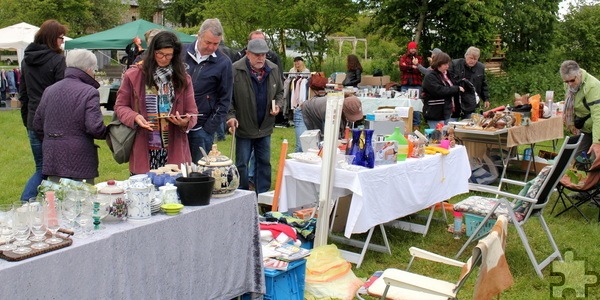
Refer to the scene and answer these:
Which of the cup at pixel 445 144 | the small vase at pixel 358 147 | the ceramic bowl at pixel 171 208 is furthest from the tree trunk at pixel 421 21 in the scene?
the ceramic bowl at pixel 171 208

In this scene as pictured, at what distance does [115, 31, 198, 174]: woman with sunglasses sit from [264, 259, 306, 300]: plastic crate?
962mm

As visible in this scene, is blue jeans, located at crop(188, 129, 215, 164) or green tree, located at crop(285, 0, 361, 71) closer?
blue jeans, located at crop(188, 129, 215, 164)

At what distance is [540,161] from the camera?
24.5ft

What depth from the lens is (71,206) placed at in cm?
253

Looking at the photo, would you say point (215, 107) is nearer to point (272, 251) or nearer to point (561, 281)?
point (272, 251)

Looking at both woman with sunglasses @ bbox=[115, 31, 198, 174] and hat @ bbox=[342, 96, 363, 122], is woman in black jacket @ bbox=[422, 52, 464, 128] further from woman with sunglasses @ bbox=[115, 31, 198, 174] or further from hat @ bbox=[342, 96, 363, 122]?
woman with sunglasses @ bbox=[115, 31, 198, 174]

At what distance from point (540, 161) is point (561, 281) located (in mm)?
3665

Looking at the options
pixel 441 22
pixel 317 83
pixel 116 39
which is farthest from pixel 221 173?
pixel 441 22

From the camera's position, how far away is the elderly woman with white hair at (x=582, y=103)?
5812mm

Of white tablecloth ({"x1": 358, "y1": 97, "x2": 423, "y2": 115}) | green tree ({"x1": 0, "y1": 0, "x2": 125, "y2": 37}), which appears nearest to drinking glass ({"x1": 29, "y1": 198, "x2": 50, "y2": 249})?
white tablecloth ({"x1": 358, "y1": 97, "x2": 423, "y2": 115})

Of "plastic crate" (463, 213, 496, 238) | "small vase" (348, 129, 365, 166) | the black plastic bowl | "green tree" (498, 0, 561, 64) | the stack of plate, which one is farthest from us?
"green tree" (498, 0, 561, 64)

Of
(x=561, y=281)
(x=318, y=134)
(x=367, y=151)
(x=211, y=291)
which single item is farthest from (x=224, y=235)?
(x=561, y=281)

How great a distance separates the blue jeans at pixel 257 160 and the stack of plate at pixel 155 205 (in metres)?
2.35

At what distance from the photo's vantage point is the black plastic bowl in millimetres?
2883
